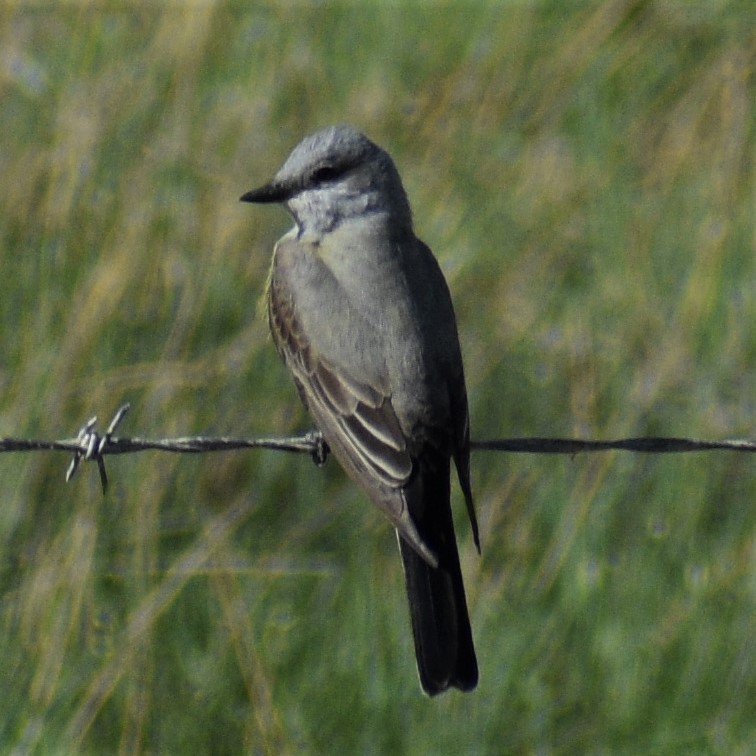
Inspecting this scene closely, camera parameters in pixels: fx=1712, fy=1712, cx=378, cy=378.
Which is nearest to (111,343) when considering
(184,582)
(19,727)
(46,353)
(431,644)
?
(46,353)

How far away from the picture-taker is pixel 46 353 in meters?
5.69

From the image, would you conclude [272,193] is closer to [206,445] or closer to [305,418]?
[305,418]

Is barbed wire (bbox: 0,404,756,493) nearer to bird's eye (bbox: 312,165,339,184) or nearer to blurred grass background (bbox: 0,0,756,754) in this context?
blurred grass background (bbox: 0,0,756,754)

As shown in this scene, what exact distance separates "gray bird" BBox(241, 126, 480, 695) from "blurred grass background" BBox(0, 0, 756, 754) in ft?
1.92

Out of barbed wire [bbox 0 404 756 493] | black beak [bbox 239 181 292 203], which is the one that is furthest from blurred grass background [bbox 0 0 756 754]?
barbed wire [bbox 0 404 756 493]

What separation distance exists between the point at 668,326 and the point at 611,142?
1816 millimetres

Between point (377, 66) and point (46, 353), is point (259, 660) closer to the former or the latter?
point (46, 353)

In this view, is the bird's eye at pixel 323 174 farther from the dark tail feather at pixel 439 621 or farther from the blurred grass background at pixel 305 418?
the dark tail feather at pixel 439 621

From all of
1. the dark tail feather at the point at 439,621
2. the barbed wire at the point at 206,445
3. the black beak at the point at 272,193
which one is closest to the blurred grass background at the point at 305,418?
the dark tail feather at the point at 439,621

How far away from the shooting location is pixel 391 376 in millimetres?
4578

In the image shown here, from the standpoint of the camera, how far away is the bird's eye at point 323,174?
535 centimetres

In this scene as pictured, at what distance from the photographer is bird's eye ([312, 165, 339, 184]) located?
211 inches

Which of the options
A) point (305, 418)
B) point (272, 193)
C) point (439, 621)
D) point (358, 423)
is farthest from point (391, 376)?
point (305, 418)

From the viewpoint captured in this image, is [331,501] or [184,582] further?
[331,501]
